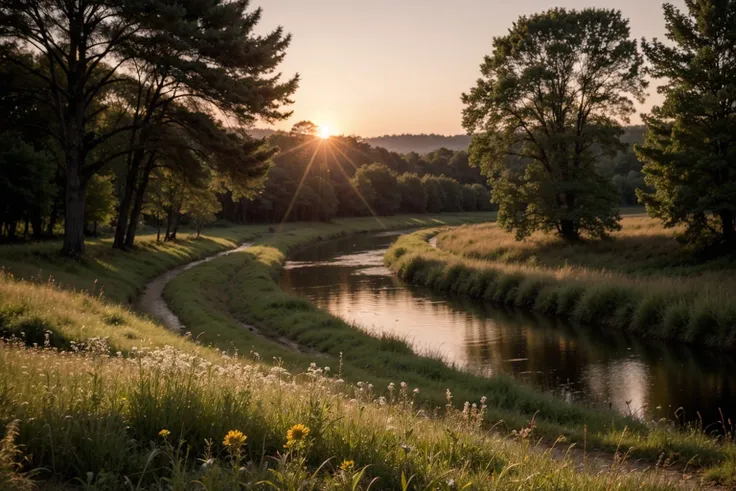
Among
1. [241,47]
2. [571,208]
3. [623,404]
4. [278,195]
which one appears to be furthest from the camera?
[278,195]

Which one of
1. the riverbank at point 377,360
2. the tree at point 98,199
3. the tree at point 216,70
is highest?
the tree at point 216,70

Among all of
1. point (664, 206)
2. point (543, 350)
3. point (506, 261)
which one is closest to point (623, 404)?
point (543, 350)

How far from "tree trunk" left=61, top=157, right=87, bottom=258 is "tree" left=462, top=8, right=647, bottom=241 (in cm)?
2379

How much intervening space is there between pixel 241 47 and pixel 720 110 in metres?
22.9

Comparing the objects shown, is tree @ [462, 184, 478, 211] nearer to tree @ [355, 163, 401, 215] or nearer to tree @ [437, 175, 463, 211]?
tree @ [437, 175, 463, 211]

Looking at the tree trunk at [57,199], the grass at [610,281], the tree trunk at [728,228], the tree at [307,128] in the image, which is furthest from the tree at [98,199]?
the tree at [307,128]

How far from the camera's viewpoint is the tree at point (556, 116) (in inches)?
1398

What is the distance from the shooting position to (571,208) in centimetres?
3719

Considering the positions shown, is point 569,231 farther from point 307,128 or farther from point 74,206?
point 307,128

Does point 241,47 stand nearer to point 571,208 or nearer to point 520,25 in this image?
point 520,25

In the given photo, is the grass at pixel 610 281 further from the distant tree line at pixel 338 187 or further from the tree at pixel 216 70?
the distant tree line at pixel 338 187

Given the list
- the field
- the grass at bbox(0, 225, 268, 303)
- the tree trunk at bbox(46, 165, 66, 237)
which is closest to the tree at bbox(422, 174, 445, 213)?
the tree trunk at bbox(46, 165, 66, 237)

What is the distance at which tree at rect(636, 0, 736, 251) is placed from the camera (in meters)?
26.7

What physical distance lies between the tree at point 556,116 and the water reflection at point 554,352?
10.7m
